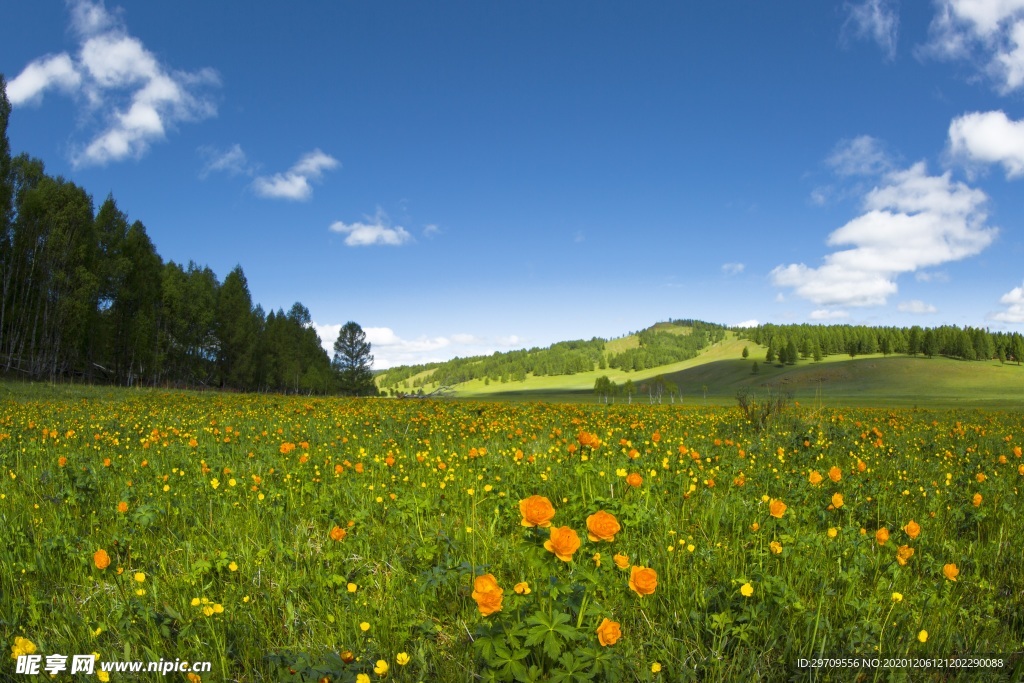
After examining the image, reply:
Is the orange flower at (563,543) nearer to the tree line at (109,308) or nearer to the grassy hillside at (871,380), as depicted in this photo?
the tree line at (109,308)

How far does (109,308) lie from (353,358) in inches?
1339

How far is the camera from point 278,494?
4.52 meters

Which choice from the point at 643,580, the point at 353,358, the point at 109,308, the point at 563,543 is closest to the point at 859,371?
the point at 353,358

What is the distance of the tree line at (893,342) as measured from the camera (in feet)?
399

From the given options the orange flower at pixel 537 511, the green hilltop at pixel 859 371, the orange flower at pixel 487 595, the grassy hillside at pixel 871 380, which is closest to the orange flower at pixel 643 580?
the orange flower at pixel 537 511

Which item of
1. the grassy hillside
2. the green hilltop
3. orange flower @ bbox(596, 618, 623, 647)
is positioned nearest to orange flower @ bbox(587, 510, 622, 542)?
orange flower @ bbox(596, 618, 623, 647)

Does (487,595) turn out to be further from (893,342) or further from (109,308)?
(893,342)

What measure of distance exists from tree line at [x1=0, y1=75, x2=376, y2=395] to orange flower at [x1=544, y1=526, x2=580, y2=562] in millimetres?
44626

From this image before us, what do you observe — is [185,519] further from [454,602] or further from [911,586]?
[911,586]

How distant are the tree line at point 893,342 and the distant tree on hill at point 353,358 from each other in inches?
4751

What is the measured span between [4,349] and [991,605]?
5168 centimetres

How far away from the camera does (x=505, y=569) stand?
3.28 m

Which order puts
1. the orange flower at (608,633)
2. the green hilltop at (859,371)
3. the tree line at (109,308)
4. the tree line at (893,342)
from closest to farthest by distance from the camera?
the orange flower at (608,633), the tree line at (109,308), the green hilltop at (859,371), the tree line at (893,342)

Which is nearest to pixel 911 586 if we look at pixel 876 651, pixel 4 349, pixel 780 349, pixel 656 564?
pixel 876 651
